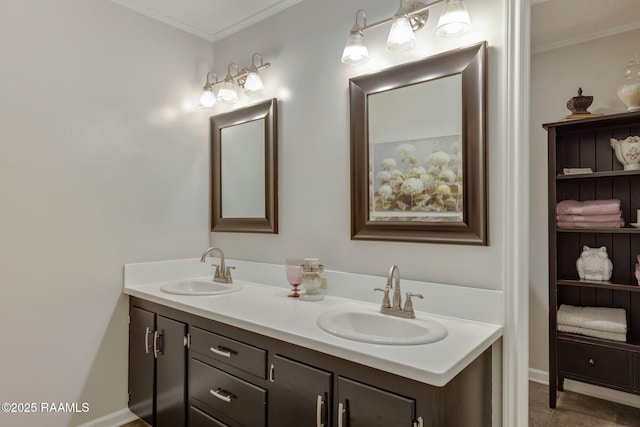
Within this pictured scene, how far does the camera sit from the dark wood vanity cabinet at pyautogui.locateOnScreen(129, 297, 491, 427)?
113cm

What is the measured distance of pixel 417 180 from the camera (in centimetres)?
170

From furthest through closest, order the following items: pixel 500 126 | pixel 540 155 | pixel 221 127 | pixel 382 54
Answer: pixel 540 155 → pixel 221 127 → pixel 382 54 → pixel 500 126

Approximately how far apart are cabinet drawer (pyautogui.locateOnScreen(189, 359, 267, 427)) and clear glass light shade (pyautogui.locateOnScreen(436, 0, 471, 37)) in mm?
1590

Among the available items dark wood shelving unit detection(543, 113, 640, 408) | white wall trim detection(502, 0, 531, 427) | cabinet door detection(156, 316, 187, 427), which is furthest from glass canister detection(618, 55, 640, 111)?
cabinet door detection(156, 316, 187, 427)

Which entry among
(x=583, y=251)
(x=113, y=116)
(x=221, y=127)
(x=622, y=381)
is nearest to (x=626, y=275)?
(x=583, y=251)

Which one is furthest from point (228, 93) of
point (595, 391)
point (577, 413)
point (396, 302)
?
point (595, 391)

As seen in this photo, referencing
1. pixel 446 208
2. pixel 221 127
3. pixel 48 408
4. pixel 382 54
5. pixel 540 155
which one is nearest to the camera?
pixel 446 208

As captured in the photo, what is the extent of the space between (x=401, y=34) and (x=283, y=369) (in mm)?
1427

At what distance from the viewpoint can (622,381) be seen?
2262 mm

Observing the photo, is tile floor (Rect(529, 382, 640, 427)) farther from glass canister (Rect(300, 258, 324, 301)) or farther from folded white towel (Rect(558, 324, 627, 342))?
glass canister (Rect(300, 258, 324, 301))

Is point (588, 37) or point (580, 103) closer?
point (580, 103)

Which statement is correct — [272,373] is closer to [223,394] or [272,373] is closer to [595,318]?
[223,394]

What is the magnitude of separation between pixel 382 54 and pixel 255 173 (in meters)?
1.03

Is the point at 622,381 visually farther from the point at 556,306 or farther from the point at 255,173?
the point at 255,173
